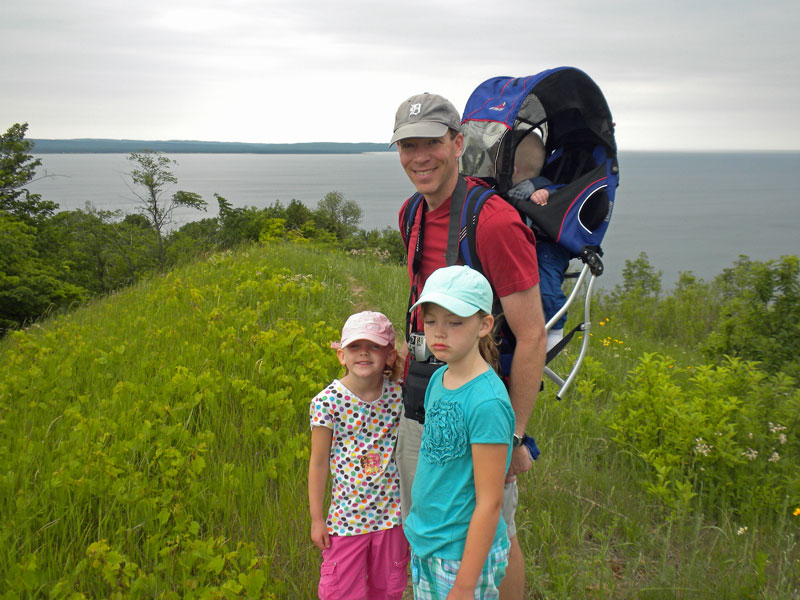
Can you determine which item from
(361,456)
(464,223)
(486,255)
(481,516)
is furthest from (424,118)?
(481,516)

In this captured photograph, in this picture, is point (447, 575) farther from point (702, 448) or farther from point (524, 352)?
point (702, 448)

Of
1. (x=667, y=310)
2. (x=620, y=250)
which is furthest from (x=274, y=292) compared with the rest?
(x=620, y=250)

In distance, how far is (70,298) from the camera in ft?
75.4

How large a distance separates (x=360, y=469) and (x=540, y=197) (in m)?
1.47

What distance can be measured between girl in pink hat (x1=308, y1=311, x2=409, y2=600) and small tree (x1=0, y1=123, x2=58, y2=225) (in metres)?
29.5

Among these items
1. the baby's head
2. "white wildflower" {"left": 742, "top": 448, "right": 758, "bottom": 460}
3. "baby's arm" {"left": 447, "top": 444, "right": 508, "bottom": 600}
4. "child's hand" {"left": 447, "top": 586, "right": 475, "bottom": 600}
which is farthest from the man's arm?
"white wildflower" {"left": 742, "top": 448, "right": 758, "bottom": 460}

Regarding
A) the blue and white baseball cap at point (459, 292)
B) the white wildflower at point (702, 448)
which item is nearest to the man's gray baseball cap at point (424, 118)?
the blue and white baseball cap at point (459, 292)

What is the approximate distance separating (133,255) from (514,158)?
39231 millimetres

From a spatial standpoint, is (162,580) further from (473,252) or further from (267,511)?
(473,252)

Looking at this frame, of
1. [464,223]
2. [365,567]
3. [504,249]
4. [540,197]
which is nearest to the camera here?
[504,249]

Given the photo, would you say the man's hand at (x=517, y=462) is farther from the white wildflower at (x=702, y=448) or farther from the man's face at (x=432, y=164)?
the white wildflower at (x=702, y=448)

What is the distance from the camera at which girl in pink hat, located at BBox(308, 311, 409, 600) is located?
233 cm

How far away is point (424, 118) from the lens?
2.34 metres

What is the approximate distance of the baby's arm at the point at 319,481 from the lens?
233 centimetres
